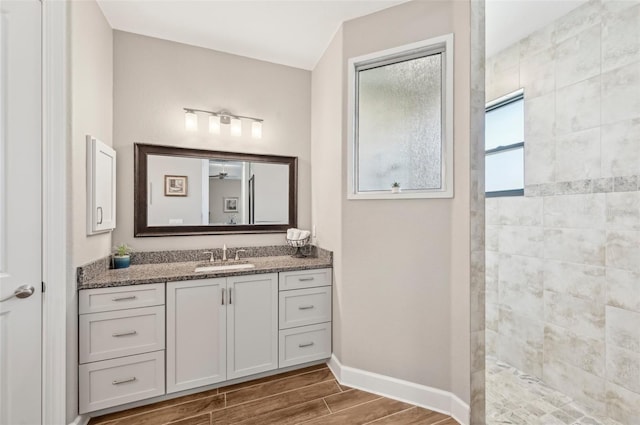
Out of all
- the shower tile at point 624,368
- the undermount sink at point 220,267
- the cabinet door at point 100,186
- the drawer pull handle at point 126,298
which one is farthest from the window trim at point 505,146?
the cabinet door at point 100,186

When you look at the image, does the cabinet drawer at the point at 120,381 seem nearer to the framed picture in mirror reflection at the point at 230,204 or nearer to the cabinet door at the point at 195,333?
the cabinet door at the point at 195,333

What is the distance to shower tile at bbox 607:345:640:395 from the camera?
1.77 meters

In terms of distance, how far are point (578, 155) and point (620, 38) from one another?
2.41ft

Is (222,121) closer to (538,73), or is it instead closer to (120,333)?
(120,333)

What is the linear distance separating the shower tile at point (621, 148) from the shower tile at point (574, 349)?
1105 millimetres

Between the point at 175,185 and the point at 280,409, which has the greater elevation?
the point at 175,185

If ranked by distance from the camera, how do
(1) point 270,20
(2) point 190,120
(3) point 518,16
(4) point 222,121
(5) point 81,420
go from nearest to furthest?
1. (5) point 81,420
2. (3) point 518,16
3. (1) point 270,20
4. (2) point 190,120
5. (4) point 222,121

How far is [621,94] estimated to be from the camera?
6.12 feet

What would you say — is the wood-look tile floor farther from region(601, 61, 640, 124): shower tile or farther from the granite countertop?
region(601, 61, 640, 124): shower tile

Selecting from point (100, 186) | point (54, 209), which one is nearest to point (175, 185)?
point (100, 186)

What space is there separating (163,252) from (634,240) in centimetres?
333

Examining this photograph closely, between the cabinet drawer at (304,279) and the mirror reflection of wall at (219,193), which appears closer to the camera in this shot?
the cabinet drawer at (304,279)

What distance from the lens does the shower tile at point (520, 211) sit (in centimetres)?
237

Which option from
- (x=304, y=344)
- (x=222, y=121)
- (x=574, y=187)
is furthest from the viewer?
(x=222, y=121)
